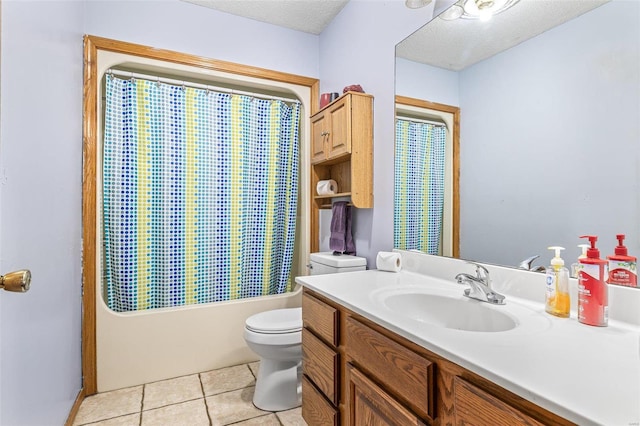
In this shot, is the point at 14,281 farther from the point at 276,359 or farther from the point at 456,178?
the point at 456,178

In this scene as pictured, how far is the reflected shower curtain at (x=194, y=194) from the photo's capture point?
2.07 m

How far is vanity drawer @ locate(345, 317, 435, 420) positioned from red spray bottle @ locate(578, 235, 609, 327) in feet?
1.55

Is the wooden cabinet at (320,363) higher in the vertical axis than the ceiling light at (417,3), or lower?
lower

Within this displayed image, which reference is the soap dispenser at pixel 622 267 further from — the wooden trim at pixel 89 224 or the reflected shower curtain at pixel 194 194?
the wooden trim at pixel 89 224

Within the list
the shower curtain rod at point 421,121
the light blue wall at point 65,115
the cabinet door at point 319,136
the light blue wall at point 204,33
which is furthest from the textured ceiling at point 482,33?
the light blue wall at point 204,33

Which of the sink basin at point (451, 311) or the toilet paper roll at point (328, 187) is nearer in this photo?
the sink basin at point (451, 311)

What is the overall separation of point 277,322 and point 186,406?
67cm

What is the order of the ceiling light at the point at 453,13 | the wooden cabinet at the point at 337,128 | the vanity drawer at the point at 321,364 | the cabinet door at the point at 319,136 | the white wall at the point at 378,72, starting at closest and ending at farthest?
1. the vanity drawer at the point at 321,364
2. the ceiling light at the point at 453,13
3. the white wall at the point at 378,72
4. the wooden cabinet at the point at 337,128
5. the cabinet door at the point at 319,136

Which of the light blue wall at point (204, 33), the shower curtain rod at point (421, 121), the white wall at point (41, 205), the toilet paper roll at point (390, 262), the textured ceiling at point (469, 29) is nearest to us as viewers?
the white wall at point (41, 205)

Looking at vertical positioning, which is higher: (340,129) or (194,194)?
(340,129)

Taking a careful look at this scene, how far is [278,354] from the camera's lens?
1.72 m

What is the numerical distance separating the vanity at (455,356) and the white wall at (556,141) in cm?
17

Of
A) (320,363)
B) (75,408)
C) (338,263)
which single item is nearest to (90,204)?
(75,408)

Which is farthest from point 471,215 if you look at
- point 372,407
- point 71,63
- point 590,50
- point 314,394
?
point 71,63
